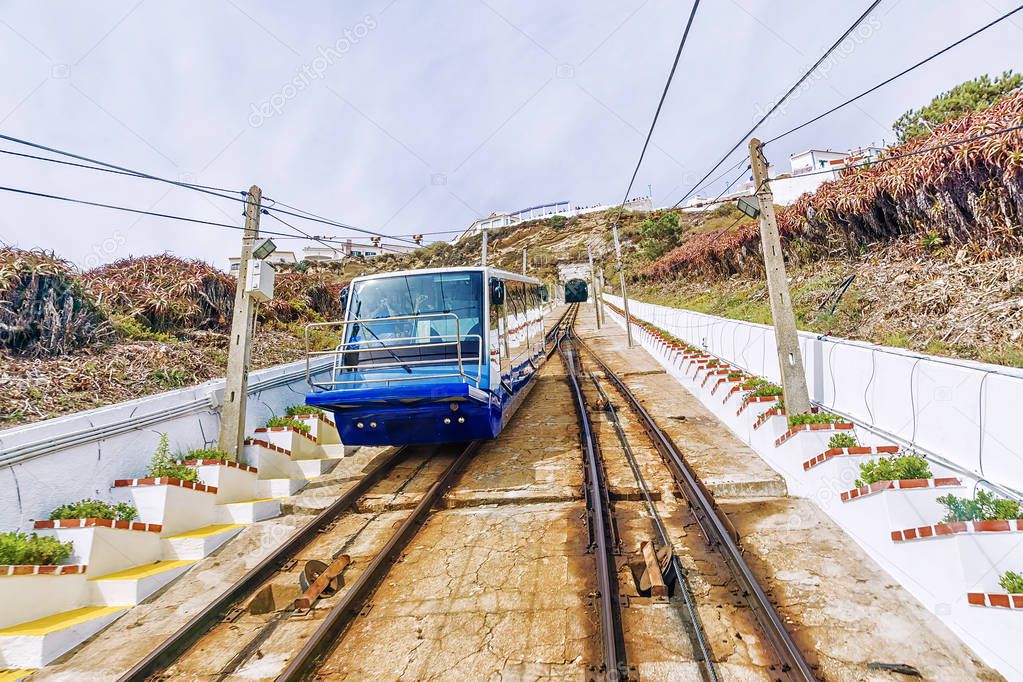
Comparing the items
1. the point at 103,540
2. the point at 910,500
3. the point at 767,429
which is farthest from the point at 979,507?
the point at 103,540

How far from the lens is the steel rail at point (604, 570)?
3.30 meters

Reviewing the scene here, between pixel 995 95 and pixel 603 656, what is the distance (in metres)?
29.8

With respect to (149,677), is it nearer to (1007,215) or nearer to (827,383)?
(827,383)

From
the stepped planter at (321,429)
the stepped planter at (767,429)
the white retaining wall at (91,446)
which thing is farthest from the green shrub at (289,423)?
the stepped planter at (767,429)

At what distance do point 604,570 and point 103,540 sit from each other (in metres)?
4.42

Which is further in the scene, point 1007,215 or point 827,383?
point 1007,215

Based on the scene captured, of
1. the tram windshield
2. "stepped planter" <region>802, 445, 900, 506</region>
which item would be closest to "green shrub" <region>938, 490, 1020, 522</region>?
"stepped planter" <region>802, 445, 900, 506</region>

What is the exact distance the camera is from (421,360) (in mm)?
7223

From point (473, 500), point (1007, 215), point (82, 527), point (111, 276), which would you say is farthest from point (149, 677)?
point (1007, 215)

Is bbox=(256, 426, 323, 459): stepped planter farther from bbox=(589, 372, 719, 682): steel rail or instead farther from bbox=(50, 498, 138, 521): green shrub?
bbox=(589, 372, 719, 682): steel rail

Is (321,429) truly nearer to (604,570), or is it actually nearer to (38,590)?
(38,590)

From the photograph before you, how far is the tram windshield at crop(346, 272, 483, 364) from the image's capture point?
7.34 metres

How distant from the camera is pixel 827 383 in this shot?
22.1 ft

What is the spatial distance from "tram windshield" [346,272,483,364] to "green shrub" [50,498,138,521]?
3.09 metres
